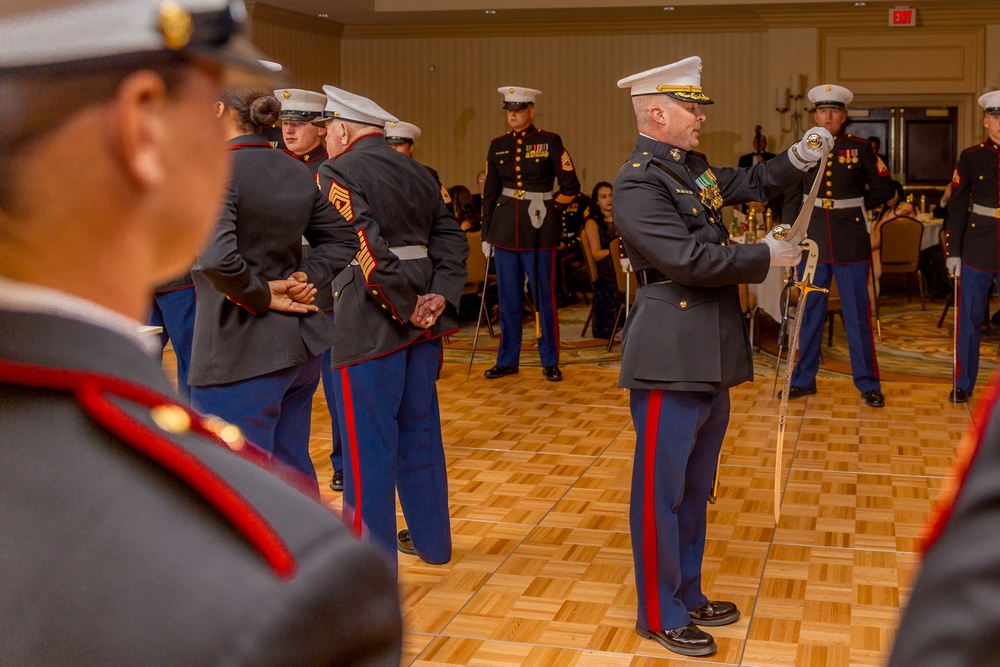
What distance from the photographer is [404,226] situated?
11.4 ft

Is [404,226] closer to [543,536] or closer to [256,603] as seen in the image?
[543,536]

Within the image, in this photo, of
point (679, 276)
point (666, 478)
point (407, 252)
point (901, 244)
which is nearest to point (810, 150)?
point (679, 276)

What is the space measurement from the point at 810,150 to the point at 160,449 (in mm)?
2755

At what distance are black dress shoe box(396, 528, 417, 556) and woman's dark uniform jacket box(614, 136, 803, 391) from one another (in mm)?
1163

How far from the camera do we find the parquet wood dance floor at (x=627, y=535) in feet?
10.3

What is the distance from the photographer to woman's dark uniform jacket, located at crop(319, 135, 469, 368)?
334cm

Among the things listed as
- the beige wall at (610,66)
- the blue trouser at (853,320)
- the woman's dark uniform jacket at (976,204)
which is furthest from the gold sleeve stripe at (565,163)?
the beige wall at (610,66)

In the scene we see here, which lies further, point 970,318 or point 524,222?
point 524,222

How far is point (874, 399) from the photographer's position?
20.1ft

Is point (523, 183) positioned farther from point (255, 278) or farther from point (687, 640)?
point (687, 640)

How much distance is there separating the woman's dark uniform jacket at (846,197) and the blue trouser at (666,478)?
128 inches

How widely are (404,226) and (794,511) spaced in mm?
1869

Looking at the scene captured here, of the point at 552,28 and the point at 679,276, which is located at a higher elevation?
the point at 552,28

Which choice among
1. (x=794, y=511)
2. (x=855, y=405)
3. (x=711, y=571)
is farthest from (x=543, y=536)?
(x=855, y=405)
